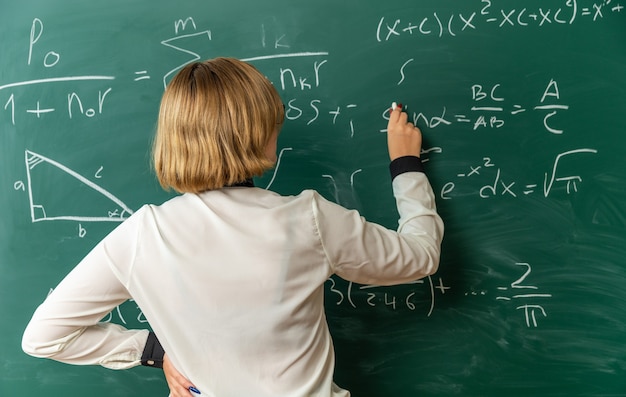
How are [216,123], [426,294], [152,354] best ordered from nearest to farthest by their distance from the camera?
1. [216,123]
2. [152,354]
3. [426,294]

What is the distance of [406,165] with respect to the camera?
145 centimetres

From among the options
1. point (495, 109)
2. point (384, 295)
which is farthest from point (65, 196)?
point (495, 109)

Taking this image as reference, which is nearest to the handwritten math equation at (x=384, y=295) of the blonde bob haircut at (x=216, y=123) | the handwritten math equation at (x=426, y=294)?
the handwritten math equation at (x=426, y=294)

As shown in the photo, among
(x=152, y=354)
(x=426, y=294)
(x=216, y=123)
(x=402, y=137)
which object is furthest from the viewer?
(x=426, y=294)

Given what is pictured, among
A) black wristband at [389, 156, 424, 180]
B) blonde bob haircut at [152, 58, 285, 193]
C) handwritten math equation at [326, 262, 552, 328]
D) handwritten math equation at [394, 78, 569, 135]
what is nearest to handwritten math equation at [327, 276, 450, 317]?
handwritten math equation at [326, 262, 552, 328]

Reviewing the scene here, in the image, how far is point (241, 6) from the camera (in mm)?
1569

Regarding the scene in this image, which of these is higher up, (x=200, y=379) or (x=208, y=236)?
(x=208, y=236)

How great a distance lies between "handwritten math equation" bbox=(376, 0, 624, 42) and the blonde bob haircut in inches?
23.1

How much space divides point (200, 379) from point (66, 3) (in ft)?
4.01

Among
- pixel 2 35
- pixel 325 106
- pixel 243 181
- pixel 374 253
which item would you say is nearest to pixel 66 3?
pixel 2 35

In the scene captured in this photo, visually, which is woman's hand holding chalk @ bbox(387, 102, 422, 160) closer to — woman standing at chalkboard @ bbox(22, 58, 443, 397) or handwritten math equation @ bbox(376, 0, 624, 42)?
handwritten math equation @ bbox(376, 0, 624, 42)

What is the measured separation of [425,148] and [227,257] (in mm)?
731

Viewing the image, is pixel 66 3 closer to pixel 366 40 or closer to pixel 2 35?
pixel 2 35

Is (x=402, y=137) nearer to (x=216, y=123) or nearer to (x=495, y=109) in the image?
(x=495, y=109)
